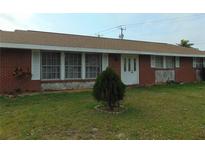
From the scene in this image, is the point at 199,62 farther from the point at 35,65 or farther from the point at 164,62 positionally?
the point at 35,65

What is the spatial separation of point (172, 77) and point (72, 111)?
44.5 feet

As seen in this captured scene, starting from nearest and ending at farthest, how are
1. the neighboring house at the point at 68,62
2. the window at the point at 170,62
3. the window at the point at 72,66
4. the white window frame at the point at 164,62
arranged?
the neighboring house at the point at 68,62
the window at the point at 72,66
the white window frame at the point at 164,62
the window at the point at 170,62

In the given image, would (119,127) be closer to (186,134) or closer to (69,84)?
(186,134)

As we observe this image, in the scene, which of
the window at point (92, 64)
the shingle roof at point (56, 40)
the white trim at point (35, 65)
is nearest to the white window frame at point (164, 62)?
the shingle roof at point (56, 40)

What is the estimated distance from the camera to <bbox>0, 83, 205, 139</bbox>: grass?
5.65m

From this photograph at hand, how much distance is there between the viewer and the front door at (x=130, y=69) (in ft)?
53.6

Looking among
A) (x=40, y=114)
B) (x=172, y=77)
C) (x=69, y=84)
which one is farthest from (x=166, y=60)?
(x=40, y=114)

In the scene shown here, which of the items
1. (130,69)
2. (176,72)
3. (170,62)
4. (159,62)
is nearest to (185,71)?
(176,72)

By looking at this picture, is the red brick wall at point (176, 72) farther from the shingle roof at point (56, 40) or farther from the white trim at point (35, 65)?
the white trim at point (35, 65)

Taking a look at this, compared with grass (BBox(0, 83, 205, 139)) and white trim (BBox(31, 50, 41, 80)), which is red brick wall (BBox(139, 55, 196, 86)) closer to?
white trim (BBox(31, 50, 41, 80))

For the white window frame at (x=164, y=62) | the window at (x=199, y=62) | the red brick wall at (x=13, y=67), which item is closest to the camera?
the red brick wall at (x=13, y=67)

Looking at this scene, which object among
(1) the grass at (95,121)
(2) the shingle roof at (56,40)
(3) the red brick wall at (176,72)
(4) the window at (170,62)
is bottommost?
(1) the grass at (95,121)

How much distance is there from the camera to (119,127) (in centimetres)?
620

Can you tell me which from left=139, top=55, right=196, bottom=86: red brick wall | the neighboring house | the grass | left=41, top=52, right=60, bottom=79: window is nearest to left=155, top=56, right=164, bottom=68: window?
the neighboring house
